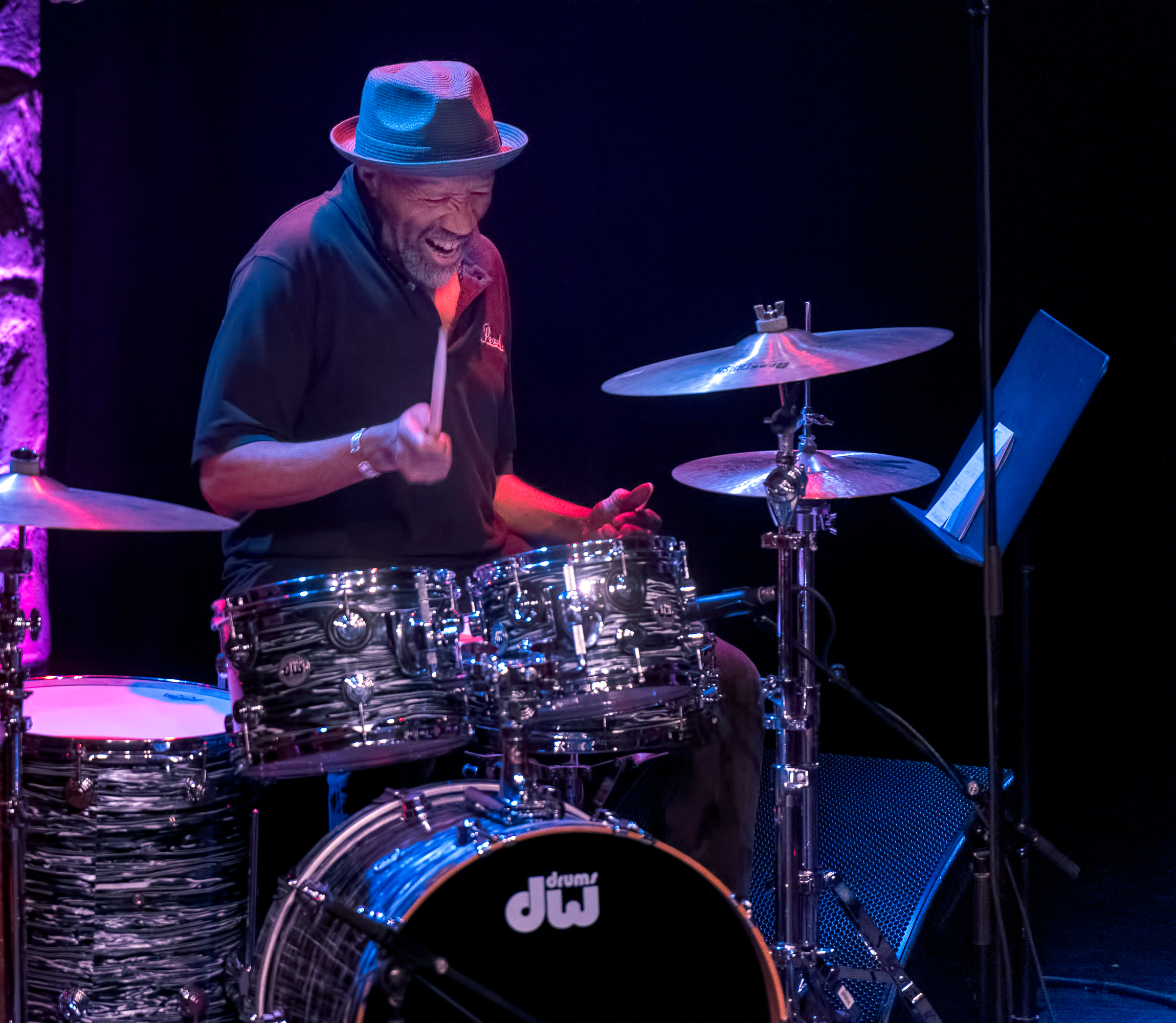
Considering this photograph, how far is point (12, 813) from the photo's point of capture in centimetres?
193

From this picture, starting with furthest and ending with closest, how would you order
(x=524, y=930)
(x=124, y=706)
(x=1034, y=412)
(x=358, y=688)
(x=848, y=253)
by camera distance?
(x=848, y=253) < (x=124, y=706) < (x=1034, y=412) < (x=358, y=688) < (x=524, y=930)

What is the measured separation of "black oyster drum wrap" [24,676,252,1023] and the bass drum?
10.9 inches

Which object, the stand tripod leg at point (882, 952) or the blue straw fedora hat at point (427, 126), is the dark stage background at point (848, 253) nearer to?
the blue straw fedora hat at point (427, 126)

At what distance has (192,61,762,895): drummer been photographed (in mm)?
2289

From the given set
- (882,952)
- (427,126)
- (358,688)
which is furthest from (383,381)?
(882,952)

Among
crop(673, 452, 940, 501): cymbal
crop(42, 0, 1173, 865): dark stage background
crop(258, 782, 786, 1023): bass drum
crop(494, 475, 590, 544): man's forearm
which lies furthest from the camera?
crop(42, 0, 1173, 865): dark stage background

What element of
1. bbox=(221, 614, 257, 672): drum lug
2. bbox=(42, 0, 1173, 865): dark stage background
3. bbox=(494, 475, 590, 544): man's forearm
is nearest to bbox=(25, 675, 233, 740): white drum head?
bbox=(221, 614, 257, 672): drum lug

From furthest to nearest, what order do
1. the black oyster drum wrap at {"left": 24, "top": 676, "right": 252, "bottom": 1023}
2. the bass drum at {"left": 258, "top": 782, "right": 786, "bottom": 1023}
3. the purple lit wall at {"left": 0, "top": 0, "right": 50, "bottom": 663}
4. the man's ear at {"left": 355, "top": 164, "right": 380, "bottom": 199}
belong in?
the purple lit wall at {"left": 0, "top": 0, "right": 50, "bottom": 663}
the man's ear at {"left": 355, "top": 164, "right": 380, "bottom": 199}
the black oyster drum wrap at {"left": 24, "top": 676, "right": 252, "bottom": 1023}
the bass drum at {"left": 258, "top": 782, "right": 786, "bottom": 1023}

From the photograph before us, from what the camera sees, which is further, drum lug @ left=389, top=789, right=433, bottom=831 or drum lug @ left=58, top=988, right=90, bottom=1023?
drum lug @ left=58, top=988, right=90, bottom=1023

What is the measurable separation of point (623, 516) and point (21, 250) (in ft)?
5.08

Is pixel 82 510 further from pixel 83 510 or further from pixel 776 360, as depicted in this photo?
pixel 776 360

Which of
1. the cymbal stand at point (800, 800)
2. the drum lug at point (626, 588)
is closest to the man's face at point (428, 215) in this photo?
the cymbal stand at point (800, 800)

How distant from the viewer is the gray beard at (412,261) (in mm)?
2520

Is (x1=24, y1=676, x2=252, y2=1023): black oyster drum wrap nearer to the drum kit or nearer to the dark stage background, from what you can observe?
the drum kit
